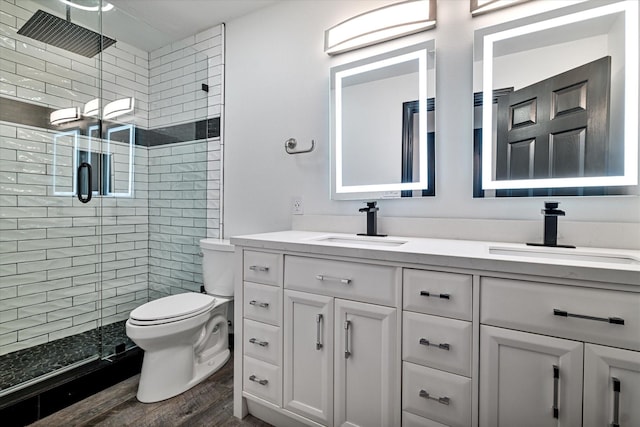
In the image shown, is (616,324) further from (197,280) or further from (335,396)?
(197,280)

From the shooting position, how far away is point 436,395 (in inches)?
40.7

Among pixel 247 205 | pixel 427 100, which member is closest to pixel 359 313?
pixel 427 100

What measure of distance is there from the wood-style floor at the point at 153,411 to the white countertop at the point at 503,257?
0.86 m

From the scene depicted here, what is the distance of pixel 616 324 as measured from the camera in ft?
2.68

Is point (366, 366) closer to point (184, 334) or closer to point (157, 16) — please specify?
point (184, 334)

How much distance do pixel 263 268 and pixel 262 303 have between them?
0.16 meters

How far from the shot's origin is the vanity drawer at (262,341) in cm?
139

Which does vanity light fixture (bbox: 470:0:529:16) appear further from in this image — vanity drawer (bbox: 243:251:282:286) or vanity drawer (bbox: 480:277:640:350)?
vanity drawer (bbox: 243:251:282:286)

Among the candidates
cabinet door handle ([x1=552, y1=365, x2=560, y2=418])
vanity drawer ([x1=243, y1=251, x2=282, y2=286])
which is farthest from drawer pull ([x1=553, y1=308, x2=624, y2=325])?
vanity drawer ([x1=243, y1=251, x2=282, y2=286])

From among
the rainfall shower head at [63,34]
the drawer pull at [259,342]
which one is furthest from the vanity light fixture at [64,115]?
the drawer pull at [259,342]

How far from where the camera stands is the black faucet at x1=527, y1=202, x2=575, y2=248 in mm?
1221

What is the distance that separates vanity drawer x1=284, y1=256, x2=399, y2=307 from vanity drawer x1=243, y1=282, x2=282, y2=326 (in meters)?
0.09

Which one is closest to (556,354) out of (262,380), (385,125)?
(262,380)

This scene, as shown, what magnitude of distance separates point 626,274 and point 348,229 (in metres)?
1.14
